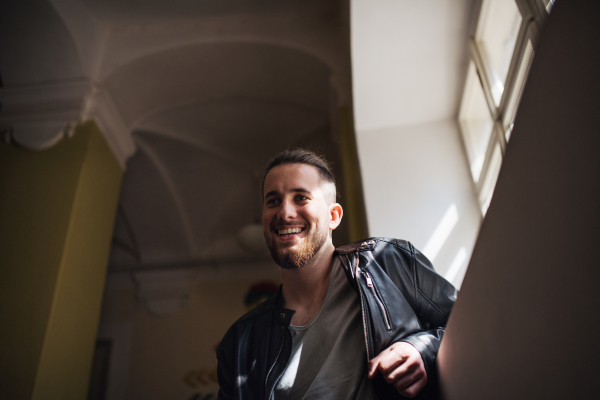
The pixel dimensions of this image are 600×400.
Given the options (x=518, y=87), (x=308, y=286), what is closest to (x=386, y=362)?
(x=308, y=286)

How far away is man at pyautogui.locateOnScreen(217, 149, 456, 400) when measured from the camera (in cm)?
135

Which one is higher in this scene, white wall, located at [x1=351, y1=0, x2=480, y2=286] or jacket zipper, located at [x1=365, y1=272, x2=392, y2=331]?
white wall, located at [x1=351, y1=0, x2=480, y2=286]

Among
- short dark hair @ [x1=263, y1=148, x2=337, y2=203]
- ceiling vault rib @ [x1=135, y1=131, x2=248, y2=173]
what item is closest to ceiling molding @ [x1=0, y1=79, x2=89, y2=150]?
ceiling vault rib @ [x1=135, y1=131, x2=248, y2=173]

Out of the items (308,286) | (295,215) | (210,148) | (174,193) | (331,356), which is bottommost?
(331,356)

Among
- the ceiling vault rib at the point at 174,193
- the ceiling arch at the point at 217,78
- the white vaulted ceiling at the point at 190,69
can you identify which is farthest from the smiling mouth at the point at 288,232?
the ceiling vault rib at the point at 174,193

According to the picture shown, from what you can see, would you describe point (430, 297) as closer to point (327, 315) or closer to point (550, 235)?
point (327, 315)

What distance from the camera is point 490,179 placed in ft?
9.14

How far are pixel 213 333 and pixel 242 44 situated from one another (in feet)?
16.1

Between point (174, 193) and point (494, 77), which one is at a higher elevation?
point (174, 193)

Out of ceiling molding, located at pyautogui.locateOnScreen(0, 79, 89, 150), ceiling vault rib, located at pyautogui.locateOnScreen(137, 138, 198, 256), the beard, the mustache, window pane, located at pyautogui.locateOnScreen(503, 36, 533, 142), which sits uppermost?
ceiling vault rib, located at pyautogui.locateOnScreen(137, 138, 198, 256)

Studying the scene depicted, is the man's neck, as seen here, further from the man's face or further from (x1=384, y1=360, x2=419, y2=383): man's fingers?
(x1=384, y1=360, x2=419, y2=383): man's fingers

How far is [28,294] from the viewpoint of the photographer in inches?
136

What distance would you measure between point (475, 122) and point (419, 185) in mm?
614

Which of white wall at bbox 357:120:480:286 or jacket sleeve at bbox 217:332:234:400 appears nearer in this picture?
jacket sleeve at bbox 217:332:234:400
